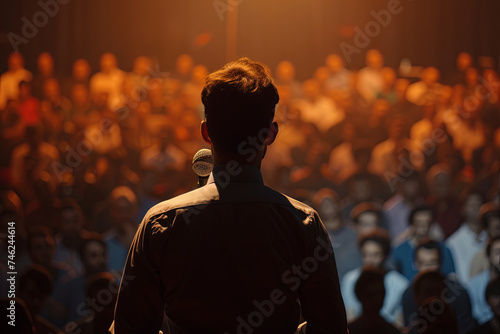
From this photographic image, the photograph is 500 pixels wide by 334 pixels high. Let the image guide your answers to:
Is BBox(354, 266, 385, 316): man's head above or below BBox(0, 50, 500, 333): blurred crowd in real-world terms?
below

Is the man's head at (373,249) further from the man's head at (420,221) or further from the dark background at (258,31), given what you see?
the dark background at (258,31)

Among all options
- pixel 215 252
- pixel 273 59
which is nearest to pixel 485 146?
pixel 273 59

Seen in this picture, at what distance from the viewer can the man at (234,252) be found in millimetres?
951

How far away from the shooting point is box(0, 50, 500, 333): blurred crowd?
3.43 metres

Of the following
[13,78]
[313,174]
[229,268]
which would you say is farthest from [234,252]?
[13,78]

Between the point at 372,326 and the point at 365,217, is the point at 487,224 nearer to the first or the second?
the point at 365,217

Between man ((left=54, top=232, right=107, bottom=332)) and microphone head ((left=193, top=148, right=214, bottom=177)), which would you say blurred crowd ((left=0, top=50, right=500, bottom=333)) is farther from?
microphone head ((left=193, top=148, right=214, bottom=177))

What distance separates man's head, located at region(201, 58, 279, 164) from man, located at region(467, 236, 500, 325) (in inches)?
127

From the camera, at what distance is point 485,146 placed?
3.78 metres

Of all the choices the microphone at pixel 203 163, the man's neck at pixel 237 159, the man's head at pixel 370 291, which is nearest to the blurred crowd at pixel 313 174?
the man's head at pixel 370 291

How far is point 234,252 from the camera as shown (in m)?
0.96

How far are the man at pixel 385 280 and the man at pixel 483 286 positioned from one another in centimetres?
54

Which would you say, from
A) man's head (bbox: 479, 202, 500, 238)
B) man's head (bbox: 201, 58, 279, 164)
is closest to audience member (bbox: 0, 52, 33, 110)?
man's head (bbox: 201, 58, 279, 164)

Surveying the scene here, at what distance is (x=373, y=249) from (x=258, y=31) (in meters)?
1.75
